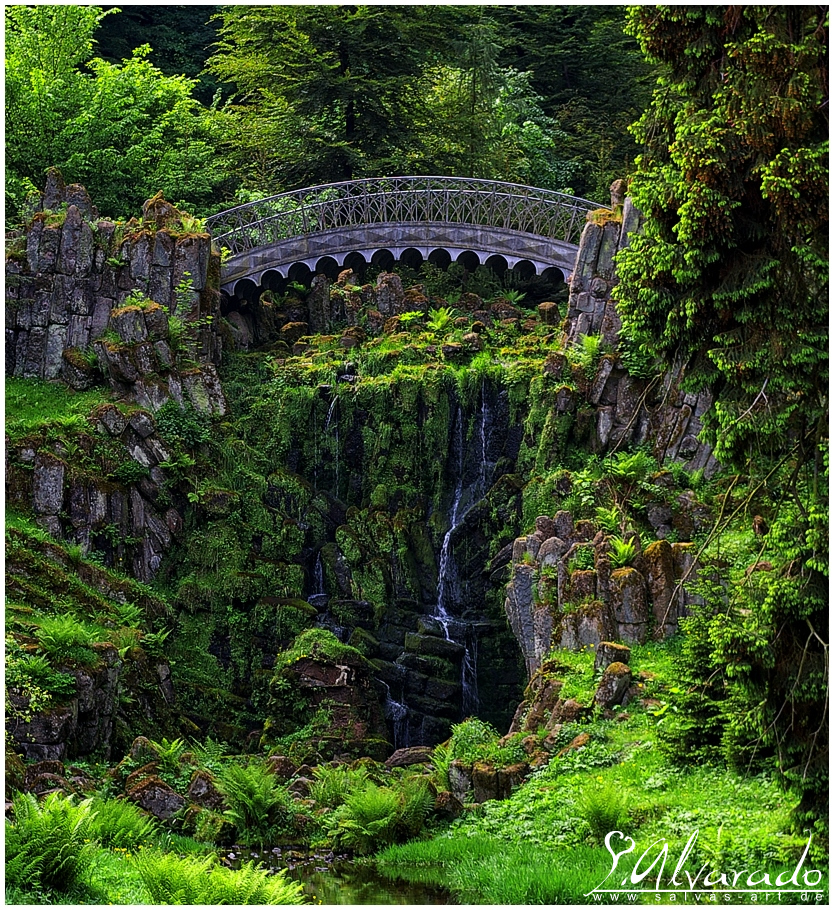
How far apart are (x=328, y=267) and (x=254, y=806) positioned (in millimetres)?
16649

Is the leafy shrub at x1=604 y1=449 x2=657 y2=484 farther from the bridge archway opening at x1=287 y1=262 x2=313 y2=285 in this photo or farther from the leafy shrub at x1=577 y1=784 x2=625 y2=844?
the bridge archway opening at x1=287 y1=262 x2=313 y2=285

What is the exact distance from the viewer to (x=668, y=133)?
41.6 ft

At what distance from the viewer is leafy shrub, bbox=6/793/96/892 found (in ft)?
38.6

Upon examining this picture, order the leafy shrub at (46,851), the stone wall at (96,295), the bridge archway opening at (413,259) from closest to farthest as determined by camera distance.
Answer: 1. the leafy shrub at (46,851)
2. the stone wall at (96,295)
3. the bridge archway opening at (413,259)

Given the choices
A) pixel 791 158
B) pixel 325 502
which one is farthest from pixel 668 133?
pixel 325 502

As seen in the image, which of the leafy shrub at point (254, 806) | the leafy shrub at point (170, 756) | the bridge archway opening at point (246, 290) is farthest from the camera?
the bridge archway opening at point (246, 290)

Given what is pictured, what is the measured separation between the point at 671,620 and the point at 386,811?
5504 millimetres

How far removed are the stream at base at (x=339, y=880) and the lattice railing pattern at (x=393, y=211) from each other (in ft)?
54.6

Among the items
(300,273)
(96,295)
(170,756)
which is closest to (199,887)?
(170,756)

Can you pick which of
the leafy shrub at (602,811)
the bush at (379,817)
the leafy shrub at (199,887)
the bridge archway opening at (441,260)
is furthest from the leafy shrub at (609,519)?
Answer: the bridge archway opening at (441,260)

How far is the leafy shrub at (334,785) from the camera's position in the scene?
663 inches

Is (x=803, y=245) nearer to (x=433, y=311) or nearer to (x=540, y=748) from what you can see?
(x=540, y=748)

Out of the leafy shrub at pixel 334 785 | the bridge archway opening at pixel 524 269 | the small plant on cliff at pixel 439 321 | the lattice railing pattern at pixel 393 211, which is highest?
the lattice railing pattern at pixel 393 211

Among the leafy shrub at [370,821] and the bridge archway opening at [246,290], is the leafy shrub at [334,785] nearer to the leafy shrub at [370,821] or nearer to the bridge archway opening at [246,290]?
the leafy shrub at [370,821]
